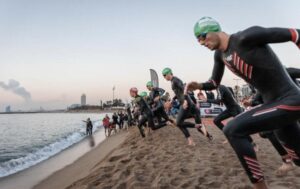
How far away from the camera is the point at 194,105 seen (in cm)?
1012

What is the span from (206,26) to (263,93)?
0.94 m

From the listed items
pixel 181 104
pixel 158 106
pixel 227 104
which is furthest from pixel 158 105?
pixel 227 104

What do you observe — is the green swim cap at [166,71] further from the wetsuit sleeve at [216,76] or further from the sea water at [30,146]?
the sea water at [30,146]

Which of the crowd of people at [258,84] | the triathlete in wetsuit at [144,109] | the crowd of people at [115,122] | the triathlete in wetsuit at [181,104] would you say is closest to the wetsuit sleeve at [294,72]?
the crowd of people at [258,84]

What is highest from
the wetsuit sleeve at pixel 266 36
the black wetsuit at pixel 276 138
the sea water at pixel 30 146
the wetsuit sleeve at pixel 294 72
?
the wetsuit sleeve at pixel 266 36

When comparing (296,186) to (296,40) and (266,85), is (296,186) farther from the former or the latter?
(296,40)

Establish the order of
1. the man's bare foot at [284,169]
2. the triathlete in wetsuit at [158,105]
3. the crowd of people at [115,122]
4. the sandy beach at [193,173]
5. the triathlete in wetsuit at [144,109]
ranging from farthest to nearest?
the crowd of people at [115,122], the triathlete in wetsuit at [158,105], the triathlete in wetsuit at [144,109], the man's bare foot at [284,169], the sandy beach at [193,173]

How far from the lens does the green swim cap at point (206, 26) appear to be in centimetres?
331

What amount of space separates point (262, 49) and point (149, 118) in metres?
9.81

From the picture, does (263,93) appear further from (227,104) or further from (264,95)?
(227,104)

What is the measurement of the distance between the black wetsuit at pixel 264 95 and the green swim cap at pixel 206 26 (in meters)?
0.22

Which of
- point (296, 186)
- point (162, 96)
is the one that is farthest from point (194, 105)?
point (296, 186)

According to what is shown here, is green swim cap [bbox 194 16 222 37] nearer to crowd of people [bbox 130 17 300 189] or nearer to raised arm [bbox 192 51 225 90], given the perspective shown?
crowd of people [bbox 130 17 300 189]

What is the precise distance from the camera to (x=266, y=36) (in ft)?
9.84
